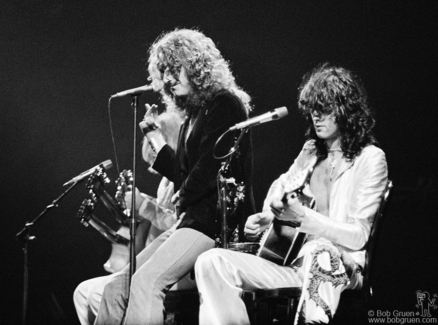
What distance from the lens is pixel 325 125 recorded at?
280cm

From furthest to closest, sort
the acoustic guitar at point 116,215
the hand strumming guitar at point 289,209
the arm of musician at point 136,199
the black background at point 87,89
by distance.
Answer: the black background at point 87,89 → the acoustic guitar at point 116,215 → the arm of musician at point 136,199 → the hand strumming guitar at point 289,209

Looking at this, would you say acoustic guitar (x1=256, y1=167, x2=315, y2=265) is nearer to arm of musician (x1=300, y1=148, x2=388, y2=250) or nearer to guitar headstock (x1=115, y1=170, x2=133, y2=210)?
arm of musician (x1=300, y1=148, x2=388, y2=250)

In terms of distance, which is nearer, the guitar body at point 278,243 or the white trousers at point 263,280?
the white trousers at point 263,280

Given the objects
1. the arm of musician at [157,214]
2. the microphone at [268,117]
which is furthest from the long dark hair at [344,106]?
the arm of musician at [157,214]

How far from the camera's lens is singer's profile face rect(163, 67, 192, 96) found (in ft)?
10.6

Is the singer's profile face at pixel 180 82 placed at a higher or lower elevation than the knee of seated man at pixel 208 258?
higher

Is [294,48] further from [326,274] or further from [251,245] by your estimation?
[326,274]

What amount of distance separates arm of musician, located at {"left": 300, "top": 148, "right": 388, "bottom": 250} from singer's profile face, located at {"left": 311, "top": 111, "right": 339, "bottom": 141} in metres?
0.18

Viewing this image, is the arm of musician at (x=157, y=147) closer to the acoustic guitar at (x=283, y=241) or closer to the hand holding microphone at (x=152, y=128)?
the hand holding microphone at (x=152, y=128)

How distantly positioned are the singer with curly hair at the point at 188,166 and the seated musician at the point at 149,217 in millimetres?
207

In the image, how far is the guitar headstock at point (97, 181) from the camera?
3818mm

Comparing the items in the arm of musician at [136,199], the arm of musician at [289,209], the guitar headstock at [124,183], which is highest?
the guitar headstock at [124,183]

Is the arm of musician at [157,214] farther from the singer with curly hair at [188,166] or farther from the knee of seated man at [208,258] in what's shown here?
the knee of seated man at [208,258]
